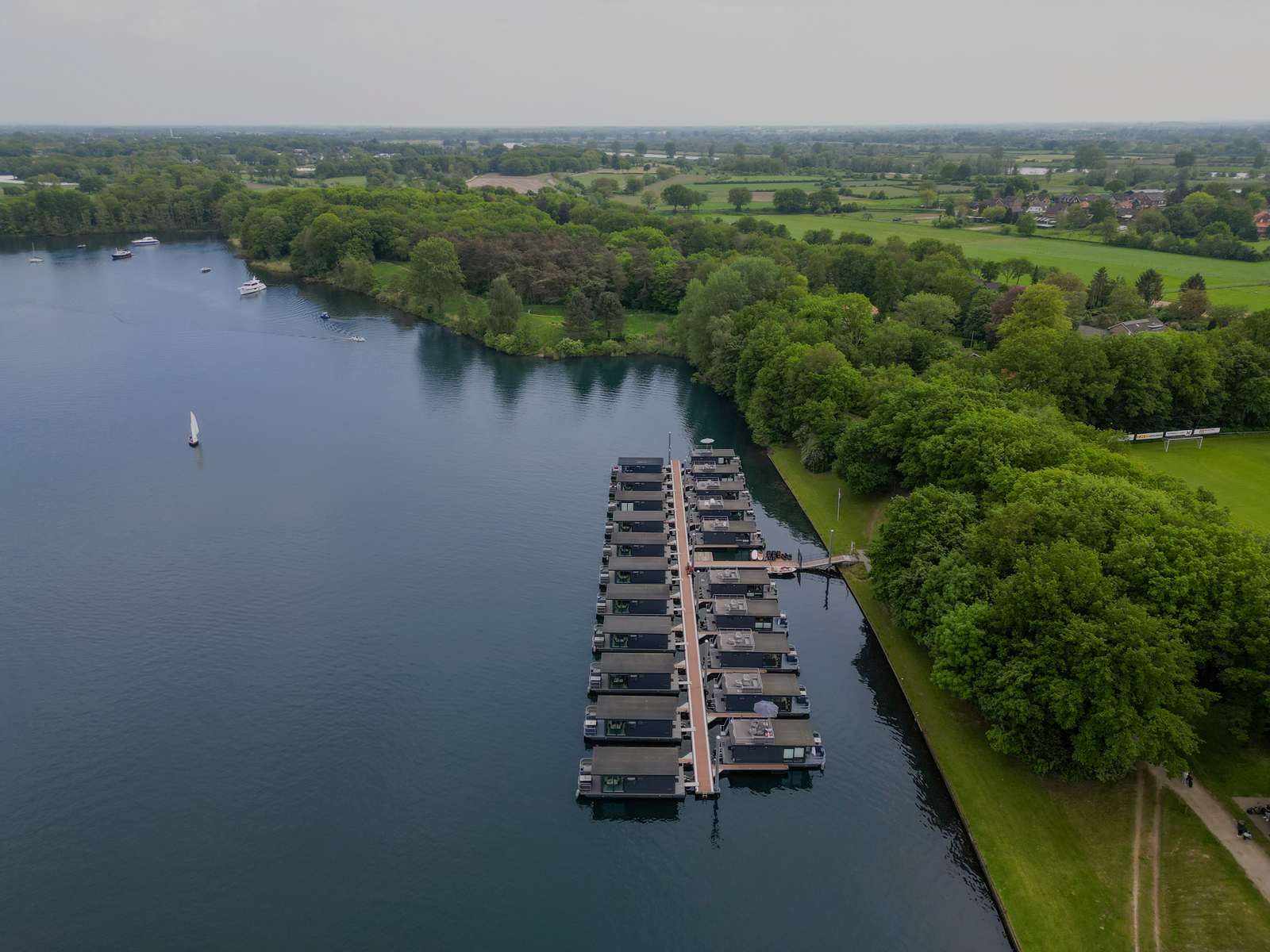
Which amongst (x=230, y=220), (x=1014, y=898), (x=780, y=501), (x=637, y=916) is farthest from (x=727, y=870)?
(x=230, y=220)

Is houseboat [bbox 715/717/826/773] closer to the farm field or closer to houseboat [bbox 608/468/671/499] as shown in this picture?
houseboat [bbox 608/468/671/499]

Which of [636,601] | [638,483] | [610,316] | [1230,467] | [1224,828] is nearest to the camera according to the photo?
[1224,828]

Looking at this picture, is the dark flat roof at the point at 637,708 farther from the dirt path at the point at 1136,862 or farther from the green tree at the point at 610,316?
the green tree at the point at 610,316

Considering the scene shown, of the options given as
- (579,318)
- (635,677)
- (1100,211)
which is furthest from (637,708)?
(1100,211)

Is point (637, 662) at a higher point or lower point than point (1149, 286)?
lower

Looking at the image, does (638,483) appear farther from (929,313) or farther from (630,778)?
(929,313)

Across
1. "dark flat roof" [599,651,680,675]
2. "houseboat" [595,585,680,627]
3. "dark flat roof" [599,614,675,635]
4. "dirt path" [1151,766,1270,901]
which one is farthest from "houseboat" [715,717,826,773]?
"dirt path" [1151,766,1270,901]

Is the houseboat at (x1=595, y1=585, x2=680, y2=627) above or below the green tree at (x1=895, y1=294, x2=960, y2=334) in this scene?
below
